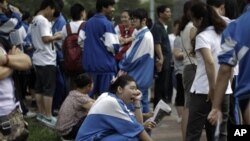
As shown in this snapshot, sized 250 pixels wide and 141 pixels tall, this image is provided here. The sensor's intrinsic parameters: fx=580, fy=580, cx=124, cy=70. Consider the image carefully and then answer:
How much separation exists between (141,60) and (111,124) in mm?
2273

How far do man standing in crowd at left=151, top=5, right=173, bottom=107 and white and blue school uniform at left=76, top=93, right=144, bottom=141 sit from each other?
336 cm

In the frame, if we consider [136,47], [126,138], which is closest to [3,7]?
[136,47]

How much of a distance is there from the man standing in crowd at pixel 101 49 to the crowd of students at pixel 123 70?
0.01m

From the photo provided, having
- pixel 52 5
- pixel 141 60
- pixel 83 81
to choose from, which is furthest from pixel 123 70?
pixel 52 5

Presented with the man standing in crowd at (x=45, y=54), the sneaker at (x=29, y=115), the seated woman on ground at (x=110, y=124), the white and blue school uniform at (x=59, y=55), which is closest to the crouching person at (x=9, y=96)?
the seated woman on ground at (x=110, y=124)

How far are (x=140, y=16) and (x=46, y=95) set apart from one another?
6.83 feet

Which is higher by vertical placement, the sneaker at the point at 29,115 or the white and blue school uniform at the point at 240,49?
the white and blue school uniform at the point at 240,49

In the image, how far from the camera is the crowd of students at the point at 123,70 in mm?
3896

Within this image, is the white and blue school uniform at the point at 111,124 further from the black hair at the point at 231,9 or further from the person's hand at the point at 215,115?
the black hair at the point at 231,9

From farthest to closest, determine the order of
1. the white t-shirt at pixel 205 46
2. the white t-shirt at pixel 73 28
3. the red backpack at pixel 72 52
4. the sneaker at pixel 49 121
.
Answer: the white t-shirt at pixel 73 28 → the red backpack at pixel 72 52 → the sneaker at pixel 49 121 → the white t-shirt at pixel 205 46

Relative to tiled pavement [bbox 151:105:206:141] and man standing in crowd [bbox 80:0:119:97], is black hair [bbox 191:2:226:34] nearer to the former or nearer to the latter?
man standing in crowd [bbox 80:0:119:97]

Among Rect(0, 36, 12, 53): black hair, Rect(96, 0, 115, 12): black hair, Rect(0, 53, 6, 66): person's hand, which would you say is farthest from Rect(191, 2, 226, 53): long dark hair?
Rect(96, 0, 115, 12): black hair

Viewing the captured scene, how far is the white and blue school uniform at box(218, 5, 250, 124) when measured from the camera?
3785mm

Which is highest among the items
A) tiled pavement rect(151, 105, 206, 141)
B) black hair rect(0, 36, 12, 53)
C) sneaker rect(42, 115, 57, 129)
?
black hair rect(0, 36, 12, 53)
